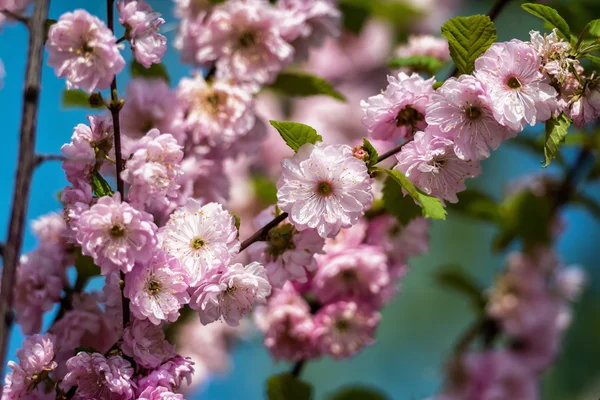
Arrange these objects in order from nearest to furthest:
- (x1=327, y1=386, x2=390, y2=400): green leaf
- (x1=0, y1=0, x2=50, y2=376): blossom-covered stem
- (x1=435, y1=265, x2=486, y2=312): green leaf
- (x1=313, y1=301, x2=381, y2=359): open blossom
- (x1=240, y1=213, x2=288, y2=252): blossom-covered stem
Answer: (x1=0, y1=0, x2=50, y2=376): blossom-covered stem
(x1=240, y1=213, x2=288, y2=252): blossom-covered stem
(x1=313, y1=301, x2=381, y2=359): open blossom
(x1=327, y1=386, x2=390, y2=400): green leaf
(x1=435, y1=265, x2=486, y2=312): green leaf

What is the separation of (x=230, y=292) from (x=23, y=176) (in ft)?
0.94

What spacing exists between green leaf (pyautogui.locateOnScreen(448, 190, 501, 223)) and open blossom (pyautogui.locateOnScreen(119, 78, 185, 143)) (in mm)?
693

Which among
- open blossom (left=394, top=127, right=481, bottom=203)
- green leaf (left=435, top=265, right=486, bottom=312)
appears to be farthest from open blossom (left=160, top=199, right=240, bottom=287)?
green leaf (left=435, top=265, right=486, bottom=312)

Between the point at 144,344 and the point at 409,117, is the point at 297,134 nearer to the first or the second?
the point at 409,117

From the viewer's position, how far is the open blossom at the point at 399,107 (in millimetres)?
869

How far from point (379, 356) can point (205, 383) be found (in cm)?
→ 231

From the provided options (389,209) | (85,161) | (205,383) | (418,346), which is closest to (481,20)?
(389,209)

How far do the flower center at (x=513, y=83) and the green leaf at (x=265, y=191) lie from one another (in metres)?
1.01

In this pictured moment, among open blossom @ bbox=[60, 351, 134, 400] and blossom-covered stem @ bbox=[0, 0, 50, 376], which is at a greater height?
blossom-covered stem @ bbox=[0, 0, 50, 376]

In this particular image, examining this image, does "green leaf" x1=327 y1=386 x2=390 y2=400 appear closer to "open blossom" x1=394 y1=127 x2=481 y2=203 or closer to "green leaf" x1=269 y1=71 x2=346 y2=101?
"green leaf" x1=269 y1=71 x2=346 y2=101

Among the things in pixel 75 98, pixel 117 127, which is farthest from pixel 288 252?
pixel 75 98

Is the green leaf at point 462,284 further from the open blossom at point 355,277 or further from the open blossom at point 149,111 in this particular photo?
the open blossom at point 149,111

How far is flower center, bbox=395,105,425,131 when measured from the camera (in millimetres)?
896

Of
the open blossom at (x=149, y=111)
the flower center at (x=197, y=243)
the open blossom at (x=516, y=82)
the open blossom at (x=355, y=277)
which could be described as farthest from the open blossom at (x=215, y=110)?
the open blossom at (x=516, y=82)
